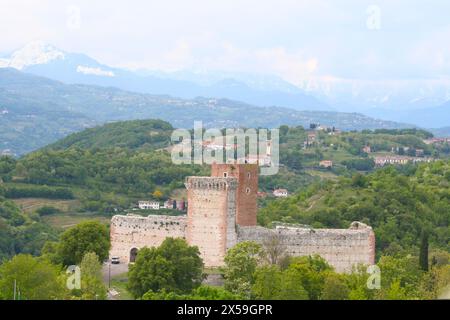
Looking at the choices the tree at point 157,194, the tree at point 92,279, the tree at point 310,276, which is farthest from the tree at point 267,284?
the tree at point 157,194

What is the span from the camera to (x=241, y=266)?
61250 millimetres

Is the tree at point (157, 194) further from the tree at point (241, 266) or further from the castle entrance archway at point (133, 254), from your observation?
the tree at point (241, 266)

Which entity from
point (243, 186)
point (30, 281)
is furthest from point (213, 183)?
point (30, 281)

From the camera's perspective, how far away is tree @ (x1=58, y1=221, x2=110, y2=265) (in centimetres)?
6688

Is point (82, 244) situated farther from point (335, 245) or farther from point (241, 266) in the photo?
point (335, 245)

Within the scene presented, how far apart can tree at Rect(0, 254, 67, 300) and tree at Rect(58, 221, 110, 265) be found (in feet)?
20.4

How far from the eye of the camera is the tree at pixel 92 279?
56.8m

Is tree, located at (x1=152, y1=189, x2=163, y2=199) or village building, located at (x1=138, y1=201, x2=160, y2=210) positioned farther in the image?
tree, located at (x1=152, y1=189, x2=163, y2=199)

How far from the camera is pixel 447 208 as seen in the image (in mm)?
105750

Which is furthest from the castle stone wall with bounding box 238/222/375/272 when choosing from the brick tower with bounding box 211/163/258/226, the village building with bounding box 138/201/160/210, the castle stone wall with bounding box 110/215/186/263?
the village building with bounding box 138/201/160/210

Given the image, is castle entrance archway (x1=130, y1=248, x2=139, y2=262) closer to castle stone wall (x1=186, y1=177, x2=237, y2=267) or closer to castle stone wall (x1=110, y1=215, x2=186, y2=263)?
castle stone wall (x1=110, y1=215, x2=186, y2=263)
